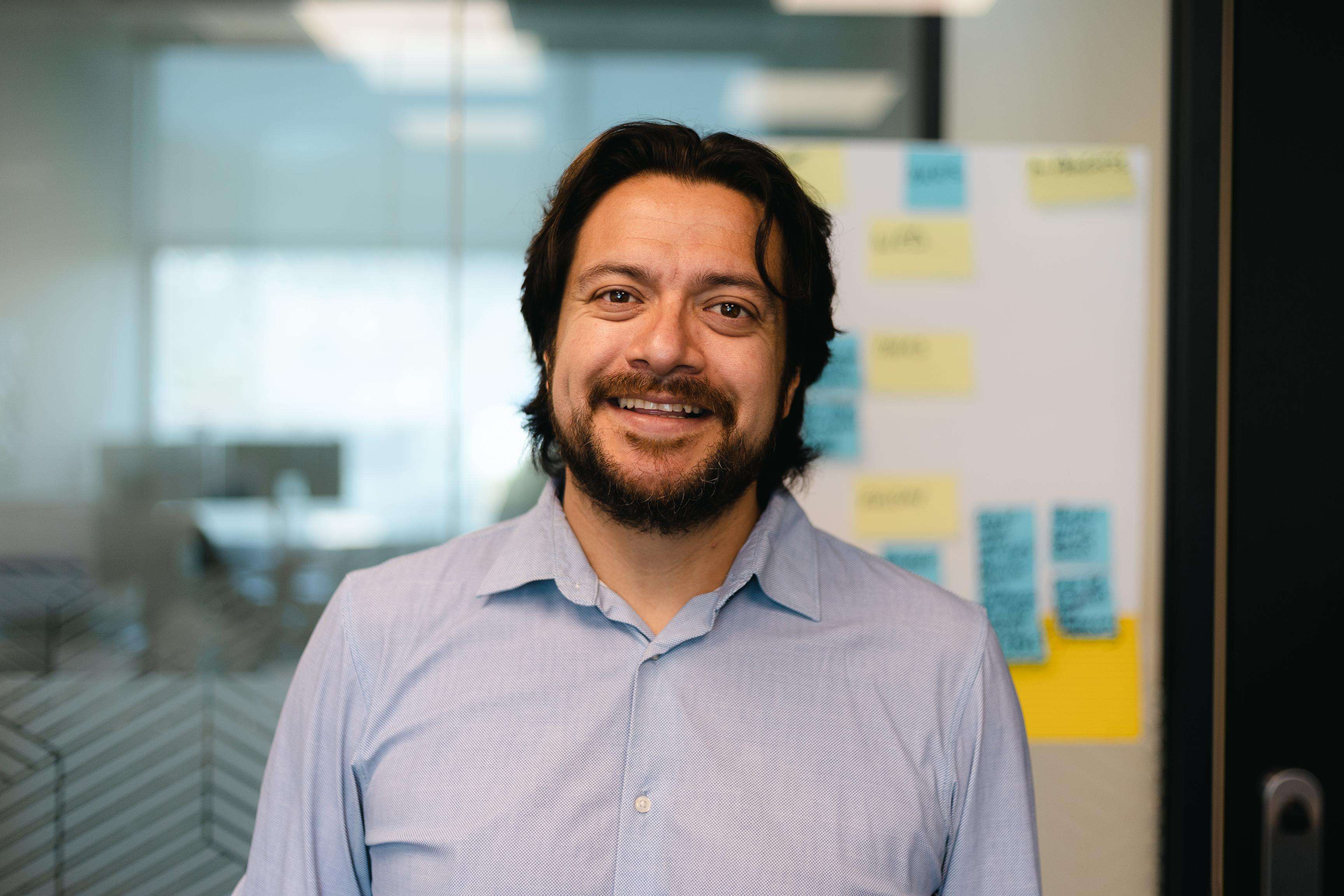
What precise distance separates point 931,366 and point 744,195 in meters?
0.47

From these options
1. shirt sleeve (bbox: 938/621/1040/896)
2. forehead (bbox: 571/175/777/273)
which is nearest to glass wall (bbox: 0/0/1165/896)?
forehead (bbox: 571/175/777/273)

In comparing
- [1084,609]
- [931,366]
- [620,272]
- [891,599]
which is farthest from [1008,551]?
[620,272]

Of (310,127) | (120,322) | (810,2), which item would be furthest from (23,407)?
(810,2)

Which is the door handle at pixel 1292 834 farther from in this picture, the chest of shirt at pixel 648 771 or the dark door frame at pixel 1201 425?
the chest of shirt at pixel 648 771

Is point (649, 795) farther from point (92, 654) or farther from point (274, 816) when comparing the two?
point (92, 654)

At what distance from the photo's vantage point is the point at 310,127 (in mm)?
1562

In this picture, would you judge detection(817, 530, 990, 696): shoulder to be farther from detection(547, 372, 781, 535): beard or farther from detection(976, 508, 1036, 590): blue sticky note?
detection(976, 508, 1036, 590): blue sticky note

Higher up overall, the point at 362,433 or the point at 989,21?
the point at 989,21

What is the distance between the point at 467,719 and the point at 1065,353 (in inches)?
41.4

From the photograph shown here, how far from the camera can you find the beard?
1.16 m

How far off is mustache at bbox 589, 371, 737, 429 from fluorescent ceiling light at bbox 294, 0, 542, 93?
657 millimetres

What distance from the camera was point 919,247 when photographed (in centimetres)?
155

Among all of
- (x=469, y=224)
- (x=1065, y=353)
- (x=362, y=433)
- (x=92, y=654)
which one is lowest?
(x=92, y=654)

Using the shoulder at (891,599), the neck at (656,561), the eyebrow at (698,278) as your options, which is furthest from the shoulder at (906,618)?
the eyebrow at (698,278)
